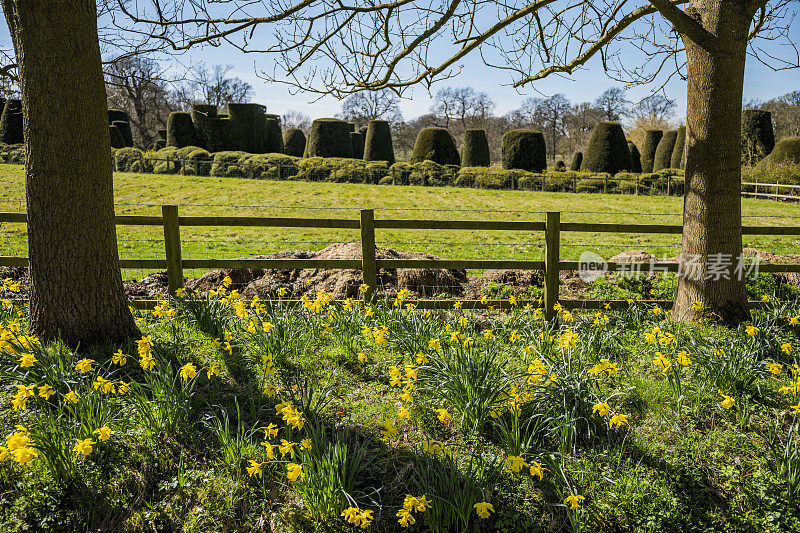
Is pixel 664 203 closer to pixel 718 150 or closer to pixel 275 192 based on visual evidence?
pixel 275 192

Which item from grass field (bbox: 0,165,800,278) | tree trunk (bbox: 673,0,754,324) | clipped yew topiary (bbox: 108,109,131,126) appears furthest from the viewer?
clipped yew topiary (bbox: 108,109,131,126)

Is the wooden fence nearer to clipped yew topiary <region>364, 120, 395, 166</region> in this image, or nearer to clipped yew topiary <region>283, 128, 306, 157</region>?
clipped yew topiary <region>364, 120, 395, 166</region>

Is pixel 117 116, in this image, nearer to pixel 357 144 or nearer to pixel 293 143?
pixel 293 143

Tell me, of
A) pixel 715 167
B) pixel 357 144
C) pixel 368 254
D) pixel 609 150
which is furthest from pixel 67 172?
pixel 357 144

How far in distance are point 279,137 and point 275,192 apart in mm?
13568

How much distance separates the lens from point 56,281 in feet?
13.9

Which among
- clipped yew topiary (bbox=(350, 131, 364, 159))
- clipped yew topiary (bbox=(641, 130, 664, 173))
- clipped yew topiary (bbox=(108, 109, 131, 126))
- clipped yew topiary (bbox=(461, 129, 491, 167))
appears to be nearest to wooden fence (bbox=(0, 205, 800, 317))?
clipped yew topiary (bbox=(461, 129, 491, 167))

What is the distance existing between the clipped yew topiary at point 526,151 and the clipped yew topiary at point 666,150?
9.02m

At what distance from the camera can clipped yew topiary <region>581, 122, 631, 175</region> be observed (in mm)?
30109

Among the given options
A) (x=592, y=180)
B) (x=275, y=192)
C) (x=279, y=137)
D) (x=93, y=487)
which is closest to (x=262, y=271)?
(x=93, y=487)

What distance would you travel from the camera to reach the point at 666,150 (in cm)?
3328

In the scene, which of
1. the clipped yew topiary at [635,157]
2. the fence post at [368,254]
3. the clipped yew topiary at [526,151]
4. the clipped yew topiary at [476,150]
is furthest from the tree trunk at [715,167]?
the clipped yew topiary at [635,157]

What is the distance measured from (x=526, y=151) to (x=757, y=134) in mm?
12508

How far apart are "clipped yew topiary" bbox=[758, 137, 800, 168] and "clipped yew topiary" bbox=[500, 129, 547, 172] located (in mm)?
10863
